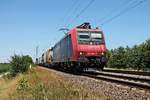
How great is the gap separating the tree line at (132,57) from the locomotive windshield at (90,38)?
8.06m

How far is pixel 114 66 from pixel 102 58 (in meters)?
18.7

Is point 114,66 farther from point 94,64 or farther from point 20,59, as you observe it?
point 94,64

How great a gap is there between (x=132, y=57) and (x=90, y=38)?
39.0ft

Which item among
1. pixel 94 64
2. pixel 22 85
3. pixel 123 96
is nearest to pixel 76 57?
pixel 94 64

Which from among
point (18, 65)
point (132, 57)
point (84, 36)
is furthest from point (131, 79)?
point (18, 65)

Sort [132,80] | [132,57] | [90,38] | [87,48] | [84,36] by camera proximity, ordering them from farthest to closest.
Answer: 1. [132,57]
2. [84,36]
3. [90,38]
4. [87,48]
5. [132,80]

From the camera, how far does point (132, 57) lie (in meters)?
35.8

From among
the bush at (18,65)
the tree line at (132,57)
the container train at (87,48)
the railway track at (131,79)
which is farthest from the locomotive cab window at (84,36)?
the bush at (18,65)

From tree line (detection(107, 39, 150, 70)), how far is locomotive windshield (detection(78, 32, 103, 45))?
8.06 metres

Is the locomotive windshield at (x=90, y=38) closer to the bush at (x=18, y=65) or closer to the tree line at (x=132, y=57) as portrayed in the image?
the tree line at (x=132, y=57)

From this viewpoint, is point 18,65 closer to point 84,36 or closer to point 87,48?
point 84,36

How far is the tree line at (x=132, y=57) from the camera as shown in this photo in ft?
106

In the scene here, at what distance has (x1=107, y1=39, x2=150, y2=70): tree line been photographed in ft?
106

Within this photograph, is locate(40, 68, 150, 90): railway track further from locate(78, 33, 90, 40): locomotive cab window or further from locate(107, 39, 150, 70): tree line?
locate(107, 39, 150, 70): tree line
